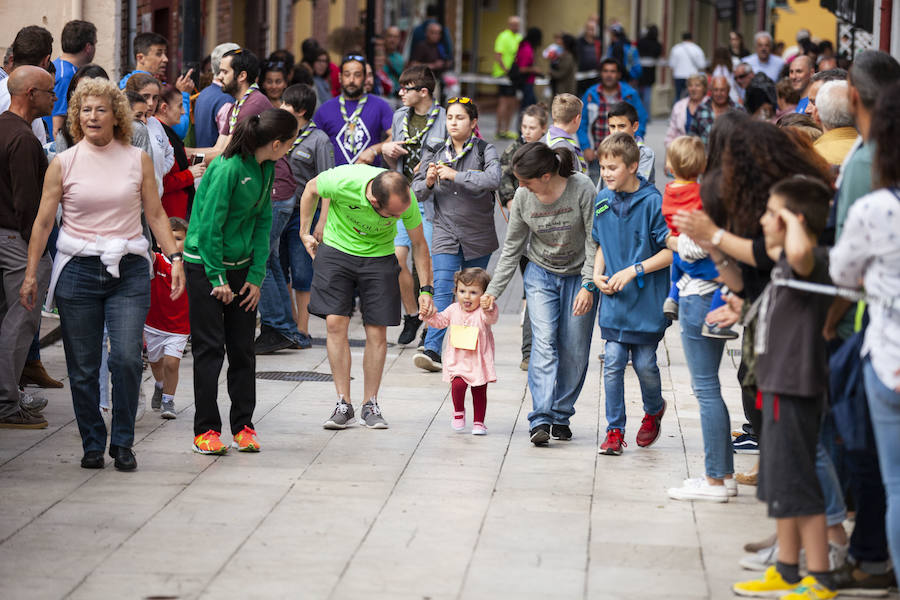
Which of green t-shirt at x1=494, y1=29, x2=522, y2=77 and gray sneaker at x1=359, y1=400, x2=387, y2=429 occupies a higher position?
green t-shirt at x1=494, y1=29, x2=522, y2=77

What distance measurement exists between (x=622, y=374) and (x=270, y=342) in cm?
395

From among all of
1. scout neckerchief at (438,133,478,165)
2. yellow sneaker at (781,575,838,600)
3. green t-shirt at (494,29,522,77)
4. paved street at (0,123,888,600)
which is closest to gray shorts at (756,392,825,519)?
yellow sneaker at (781,575,838,600)

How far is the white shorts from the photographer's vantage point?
29.1ft

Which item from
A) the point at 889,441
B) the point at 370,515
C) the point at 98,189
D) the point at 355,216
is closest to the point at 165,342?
the point at 355,216

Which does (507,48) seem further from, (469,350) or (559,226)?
(559,226)

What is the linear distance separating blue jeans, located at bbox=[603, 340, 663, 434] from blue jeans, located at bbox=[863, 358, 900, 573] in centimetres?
285

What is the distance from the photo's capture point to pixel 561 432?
848 cm

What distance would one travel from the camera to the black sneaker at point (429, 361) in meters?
10.6

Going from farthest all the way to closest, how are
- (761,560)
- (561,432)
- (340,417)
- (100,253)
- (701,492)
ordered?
(340,417) < (561,432) < (100,253) < (701,492) < (761,560)

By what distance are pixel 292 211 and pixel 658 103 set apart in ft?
108

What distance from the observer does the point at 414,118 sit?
1130 cm

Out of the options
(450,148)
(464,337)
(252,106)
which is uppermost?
(252,106)

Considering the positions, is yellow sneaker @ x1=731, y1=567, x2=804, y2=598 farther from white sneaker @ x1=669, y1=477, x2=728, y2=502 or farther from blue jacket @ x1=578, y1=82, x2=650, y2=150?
blue jacket @ x1=578, y1=82, x2=650, y2=150

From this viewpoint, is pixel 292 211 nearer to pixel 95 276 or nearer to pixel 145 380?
pixel 145 380
